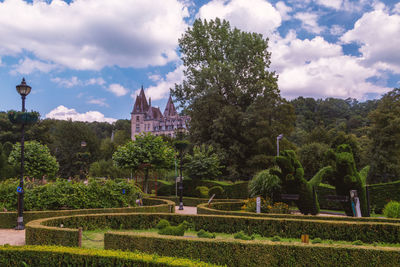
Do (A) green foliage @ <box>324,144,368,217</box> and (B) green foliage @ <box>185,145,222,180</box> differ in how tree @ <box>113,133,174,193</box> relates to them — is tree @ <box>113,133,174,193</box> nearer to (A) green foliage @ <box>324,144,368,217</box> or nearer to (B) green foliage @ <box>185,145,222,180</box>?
(B) green foliage @ <box>185,145,222,180</box>

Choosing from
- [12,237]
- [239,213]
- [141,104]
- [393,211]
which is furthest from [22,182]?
[141,104]

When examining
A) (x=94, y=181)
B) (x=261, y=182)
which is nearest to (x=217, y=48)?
(x=261, y=182)

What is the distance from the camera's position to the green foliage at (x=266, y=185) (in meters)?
17.1

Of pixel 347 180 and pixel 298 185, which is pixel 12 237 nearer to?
pixel 298 185

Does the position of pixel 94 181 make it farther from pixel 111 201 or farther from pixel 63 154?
pixel 63 154

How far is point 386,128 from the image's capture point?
1247 inches

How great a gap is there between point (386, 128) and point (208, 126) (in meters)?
17.2

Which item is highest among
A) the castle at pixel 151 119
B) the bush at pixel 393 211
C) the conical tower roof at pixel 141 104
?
the conical tower roof at pixel 141 104

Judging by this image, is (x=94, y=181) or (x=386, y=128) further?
(x=386, y=128)

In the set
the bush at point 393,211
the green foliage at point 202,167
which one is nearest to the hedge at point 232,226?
the bush at point 393,211

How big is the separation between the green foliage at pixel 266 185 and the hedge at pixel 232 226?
531 cm

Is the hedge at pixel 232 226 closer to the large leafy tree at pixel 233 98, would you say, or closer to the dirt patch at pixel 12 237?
the dirt patch at pixel 12 237

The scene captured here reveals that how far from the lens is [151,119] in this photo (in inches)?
4237

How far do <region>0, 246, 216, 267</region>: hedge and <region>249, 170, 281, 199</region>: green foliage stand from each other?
11291 millimetres
